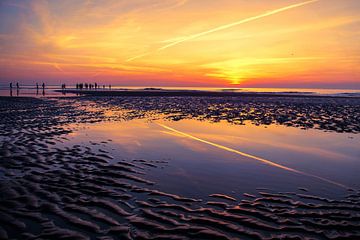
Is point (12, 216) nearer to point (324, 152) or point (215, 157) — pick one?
point (215, 157)

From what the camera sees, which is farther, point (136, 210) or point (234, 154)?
point (234, 154)

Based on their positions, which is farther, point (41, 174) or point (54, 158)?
point (54, 158)

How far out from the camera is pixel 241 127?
1777 centimetres

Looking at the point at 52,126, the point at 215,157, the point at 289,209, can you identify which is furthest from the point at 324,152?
the point at 52,126

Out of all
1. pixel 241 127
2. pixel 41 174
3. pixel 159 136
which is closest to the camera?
pixel 41 174

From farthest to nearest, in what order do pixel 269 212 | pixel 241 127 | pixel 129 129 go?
pixel 241 127 < pixel 129 129 < pixel 269 212

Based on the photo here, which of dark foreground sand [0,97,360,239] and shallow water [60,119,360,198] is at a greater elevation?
shallow water [60,119,360,198]

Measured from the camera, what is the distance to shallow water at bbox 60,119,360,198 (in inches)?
298

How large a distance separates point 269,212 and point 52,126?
567 inches

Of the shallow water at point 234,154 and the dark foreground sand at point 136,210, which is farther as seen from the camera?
the shallow water at point 234,154

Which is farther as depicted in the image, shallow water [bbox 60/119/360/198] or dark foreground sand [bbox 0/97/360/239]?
shallow water [bbox 60/119/360/198]

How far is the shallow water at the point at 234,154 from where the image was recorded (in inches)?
298

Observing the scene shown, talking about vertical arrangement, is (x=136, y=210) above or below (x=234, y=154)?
below

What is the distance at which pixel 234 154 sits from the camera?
35.7 feet
